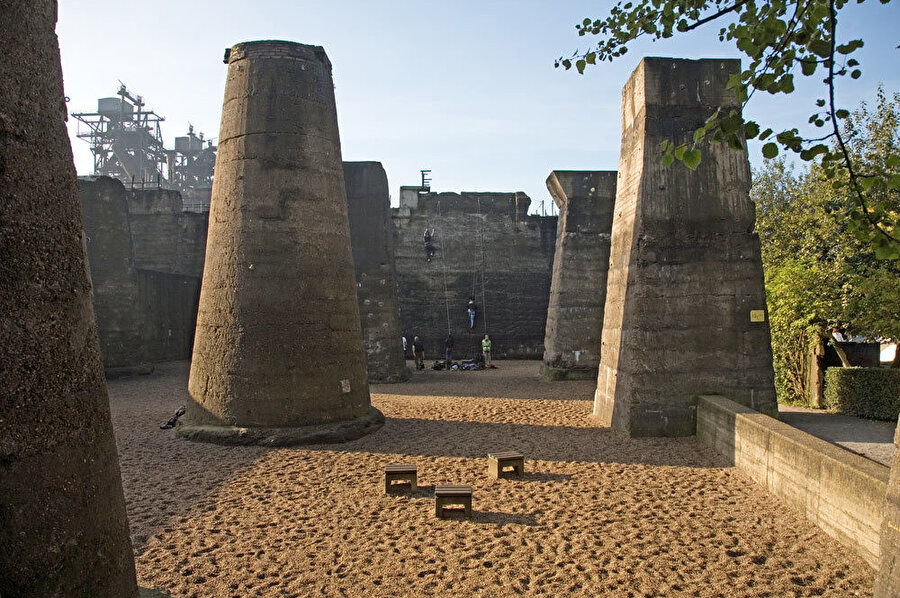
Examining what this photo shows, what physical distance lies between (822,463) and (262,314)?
6.60m

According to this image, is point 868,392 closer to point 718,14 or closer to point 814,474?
point 814,474

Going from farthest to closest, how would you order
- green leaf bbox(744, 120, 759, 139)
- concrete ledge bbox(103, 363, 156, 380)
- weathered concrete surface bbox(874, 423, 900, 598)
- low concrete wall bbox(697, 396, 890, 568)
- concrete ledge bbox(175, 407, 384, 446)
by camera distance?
1. concrete ledge bbox(103, 363, 156, 380)
2. concrete ledge bbox(175, 407, 384, 446)
3. low concrete wall bbox(697, 396, 890, 568)
4. weathered concrete surface bbox(874, 423, 900, 598)
5. green leaf bbox(744, 120, 759, 139)

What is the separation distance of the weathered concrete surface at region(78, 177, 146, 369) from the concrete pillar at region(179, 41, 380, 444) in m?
9.76

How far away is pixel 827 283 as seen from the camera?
11805mm

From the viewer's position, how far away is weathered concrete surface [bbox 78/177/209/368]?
1728 cm

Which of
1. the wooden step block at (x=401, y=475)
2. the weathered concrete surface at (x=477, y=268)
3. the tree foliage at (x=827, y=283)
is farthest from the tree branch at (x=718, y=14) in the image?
the weathered concrete surface at (x=477, y=268)

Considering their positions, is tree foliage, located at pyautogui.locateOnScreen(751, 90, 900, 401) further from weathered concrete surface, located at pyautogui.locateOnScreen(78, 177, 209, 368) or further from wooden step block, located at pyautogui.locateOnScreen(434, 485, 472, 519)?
weathered concrete surface, located at pyautogui.locateOnScreen(78, 177, 209, 368)

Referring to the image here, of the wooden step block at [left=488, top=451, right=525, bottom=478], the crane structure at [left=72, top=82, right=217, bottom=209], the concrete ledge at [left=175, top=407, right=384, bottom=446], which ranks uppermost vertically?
the crane structure at [left=72, top=82, right=217, bottom=209]

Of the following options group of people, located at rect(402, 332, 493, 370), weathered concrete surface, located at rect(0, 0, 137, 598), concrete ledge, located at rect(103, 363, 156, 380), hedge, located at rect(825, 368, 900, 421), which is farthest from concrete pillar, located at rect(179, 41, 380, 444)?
group of people, located at rect(402, 332, 493, 370)

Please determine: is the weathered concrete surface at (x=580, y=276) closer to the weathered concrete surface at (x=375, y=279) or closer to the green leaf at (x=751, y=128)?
the weathered concrete surface at (x=375, y=279)

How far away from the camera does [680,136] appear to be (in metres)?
9.11

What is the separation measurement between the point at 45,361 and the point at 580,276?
16586 mm

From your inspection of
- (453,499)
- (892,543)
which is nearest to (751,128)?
(892,543)

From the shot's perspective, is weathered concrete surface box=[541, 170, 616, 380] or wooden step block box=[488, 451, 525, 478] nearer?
wooden step block box=[488, 451, 525, 478]
